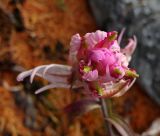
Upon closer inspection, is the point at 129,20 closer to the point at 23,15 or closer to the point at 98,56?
the point at 23,15

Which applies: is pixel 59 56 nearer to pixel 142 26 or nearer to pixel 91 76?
pixel 142 26

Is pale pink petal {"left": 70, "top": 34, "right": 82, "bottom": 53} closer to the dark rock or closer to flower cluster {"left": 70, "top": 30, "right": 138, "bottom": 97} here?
flower cluster {"left": 70, "top": 30, "right": 138, "bottom": 97}

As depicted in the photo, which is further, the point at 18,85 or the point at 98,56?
the point at 18,85

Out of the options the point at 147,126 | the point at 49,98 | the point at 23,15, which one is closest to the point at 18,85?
the point at 49,98

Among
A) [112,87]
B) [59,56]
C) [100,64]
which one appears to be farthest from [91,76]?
[59,56]

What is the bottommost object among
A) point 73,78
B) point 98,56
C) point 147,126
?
point 147,126

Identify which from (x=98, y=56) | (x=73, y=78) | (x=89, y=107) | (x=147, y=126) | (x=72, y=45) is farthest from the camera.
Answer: (x=147, y=126)
